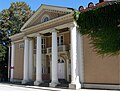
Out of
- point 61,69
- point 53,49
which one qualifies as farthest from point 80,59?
point 61,69

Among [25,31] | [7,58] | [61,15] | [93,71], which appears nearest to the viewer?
→ [93,71]

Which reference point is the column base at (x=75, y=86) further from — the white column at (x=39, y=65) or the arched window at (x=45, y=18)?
the arched window at (x=45, y=18)

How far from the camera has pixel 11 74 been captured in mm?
38656

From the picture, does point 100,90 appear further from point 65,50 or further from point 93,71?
point 65,50

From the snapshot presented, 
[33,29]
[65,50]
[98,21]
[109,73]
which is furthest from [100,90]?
[98,21]

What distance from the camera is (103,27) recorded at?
6598mm

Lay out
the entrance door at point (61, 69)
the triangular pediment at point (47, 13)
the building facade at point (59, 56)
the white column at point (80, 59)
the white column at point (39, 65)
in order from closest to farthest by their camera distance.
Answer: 1. the building facade at point (59, 56)
2. the white column at point (80, 59)
3. the triangular pediment at point (47, 13)
4. the white column at point (39, 65)
5. the entrance door at point (61, 69)

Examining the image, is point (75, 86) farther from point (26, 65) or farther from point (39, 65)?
point (26, 65)

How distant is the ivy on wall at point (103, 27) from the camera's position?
20.5ft

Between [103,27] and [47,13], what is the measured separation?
81.0ft

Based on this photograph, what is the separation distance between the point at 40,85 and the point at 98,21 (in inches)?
950

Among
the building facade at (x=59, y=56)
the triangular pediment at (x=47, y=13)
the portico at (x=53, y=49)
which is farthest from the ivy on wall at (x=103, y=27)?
the triangular pediment at (x=47, y=13)

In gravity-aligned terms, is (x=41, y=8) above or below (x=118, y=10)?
above

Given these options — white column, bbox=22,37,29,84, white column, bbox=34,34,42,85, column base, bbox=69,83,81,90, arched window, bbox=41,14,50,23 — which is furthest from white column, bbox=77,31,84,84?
white column, bbox=22,37,29,84
